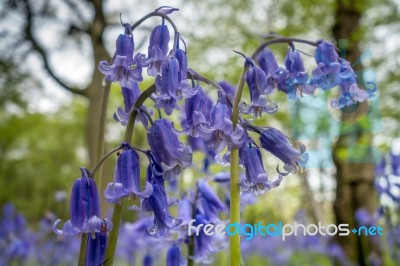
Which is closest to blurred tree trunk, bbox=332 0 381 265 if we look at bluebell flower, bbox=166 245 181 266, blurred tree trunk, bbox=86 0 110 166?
blurred tree trunk, bbox=86 0 110 166

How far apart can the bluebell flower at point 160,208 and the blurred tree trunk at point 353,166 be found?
4.11m

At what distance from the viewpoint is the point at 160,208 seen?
1.22 metres

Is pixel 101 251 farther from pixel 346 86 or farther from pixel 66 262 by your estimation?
pixel 66 262

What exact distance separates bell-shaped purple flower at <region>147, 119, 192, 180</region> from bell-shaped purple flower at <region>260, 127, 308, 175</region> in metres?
0.22

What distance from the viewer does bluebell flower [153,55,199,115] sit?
1.19m

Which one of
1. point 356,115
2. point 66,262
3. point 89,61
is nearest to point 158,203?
point 356,115

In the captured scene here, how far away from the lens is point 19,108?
16016 millimetres

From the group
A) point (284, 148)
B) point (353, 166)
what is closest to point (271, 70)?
point (284, 148)

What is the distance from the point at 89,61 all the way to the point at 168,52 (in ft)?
31.6

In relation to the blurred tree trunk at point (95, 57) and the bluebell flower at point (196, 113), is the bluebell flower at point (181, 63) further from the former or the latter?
the blurred tree trunk at point (95, 57)

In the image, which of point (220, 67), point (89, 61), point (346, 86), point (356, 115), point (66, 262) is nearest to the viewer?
point (346, 86)

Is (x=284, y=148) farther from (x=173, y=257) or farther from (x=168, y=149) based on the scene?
(x=173, y=257)

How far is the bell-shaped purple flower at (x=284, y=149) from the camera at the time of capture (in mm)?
1263

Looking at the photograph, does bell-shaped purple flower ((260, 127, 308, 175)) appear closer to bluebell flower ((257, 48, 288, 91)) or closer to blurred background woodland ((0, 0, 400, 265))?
bluebell flower ((257, 48, 288, 91))
